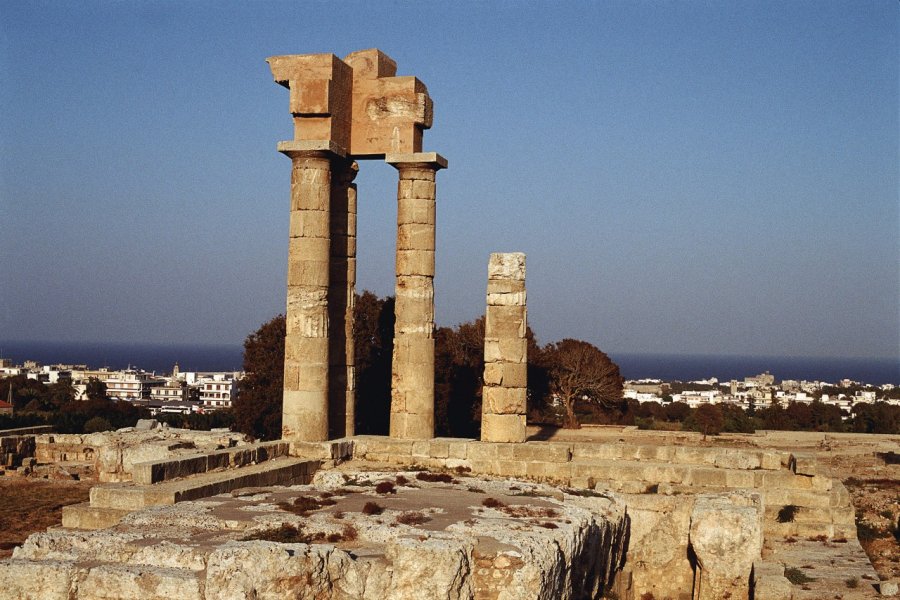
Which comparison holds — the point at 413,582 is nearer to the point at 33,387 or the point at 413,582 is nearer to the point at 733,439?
the point at 733,439

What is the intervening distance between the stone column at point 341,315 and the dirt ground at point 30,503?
17.8 feet

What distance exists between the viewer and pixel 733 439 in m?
32.7

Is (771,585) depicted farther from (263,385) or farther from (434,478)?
(263,385)

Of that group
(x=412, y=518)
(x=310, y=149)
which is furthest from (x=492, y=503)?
(x=310, y=149)

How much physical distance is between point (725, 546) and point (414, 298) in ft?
27.5

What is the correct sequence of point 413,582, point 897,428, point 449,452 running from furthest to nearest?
point 897,428 → point 449,452 → point 413,582

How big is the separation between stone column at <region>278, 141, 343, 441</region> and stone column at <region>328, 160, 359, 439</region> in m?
1.43

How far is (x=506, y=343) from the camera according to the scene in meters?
19.2

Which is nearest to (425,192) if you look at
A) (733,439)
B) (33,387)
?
(733,439)

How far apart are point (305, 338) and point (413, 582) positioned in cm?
1005

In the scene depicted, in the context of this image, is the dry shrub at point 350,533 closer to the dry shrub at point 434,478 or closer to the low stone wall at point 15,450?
the dry shrub at point 434,478

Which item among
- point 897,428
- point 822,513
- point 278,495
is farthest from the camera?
point 897,428

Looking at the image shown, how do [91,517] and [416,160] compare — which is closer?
[91,517]

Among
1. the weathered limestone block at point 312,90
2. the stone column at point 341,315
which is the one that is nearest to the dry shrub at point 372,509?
the stone column at point 341,315
